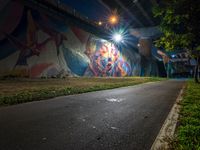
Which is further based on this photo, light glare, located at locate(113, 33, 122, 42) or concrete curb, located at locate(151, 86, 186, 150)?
light glare, located at locate(113, 33, 122, 42)

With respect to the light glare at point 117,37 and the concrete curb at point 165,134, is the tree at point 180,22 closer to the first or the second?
the concrete curb at point 165,134

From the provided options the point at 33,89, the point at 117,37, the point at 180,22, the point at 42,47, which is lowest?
the point at 33,89

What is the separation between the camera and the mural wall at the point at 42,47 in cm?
1720

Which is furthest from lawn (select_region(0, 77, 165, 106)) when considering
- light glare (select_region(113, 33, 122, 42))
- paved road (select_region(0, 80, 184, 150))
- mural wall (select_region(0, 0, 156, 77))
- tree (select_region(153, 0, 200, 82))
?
light glare (select_region(113, 33, 122, 42))

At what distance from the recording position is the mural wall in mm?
17203

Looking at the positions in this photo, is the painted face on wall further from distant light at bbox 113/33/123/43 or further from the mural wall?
distant light at bbox 113/33/123/43

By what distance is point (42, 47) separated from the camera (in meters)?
20.6

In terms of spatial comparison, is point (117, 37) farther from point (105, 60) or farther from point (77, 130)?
point (77, 130)

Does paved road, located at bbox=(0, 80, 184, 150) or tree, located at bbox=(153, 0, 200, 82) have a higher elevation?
tree, located at bbox=(153, 0, 200, 82)

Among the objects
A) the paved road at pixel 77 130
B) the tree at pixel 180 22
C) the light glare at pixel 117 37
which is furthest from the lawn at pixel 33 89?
the light glare at pixel 117 37

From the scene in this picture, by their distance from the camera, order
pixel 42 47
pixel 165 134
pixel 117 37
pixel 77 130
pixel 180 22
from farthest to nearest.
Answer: pixel 117 37 → pixel 42 47 → pixel 180 22 → pixel 77 130 → pixel 165 134

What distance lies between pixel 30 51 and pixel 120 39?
80.7 ft

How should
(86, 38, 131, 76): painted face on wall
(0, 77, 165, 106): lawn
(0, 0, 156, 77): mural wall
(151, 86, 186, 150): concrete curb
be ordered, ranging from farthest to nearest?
(86, 38, 131, 76): painted face on wall, (0, 0, 156, 77): mural wall, (0, 77, 165, 106): lawn, (151, 86, 186, 150): concrete curb

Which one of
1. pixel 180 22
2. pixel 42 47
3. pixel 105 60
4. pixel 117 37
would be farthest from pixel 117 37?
pixel 180 22
